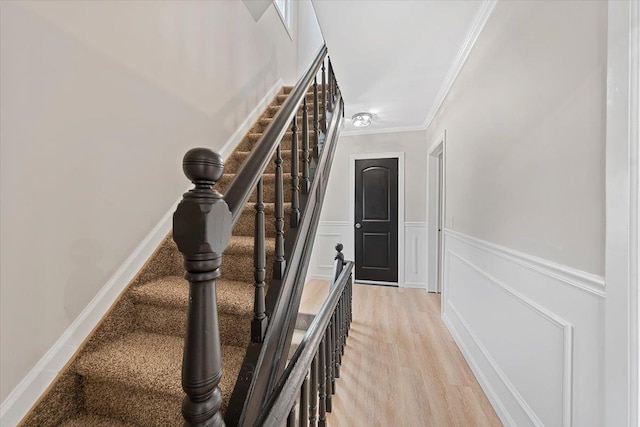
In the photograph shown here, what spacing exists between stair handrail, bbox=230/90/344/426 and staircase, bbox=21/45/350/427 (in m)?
0.08

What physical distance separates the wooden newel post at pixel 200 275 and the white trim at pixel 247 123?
1.73 meters

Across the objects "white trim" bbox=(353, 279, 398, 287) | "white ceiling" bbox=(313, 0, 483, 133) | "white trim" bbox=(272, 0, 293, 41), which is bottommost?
"white trim" bbox=(353, 279, 398, 287)

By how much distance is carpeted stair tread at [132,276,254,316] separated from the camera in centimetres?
114

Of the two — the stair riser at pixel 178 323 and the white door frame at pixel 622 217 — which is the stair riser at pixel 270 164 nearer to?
the stair riser at pixel 178 323

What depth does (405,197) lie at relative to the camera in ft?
13.7

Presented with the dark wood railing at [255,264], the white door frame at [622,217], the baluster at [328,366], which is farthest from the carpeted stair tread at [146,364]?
the white door frame at [622,217]

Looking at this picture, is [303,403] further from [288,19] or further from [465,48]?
[288,19]

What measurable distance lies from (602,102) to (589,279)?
0.60 meters

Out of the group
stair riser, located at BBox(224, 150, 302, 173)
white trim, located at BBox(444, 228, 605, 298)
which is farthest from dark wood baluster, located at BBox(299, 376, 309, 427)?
stair riser, located at BBox(224, 150, 302, 173)

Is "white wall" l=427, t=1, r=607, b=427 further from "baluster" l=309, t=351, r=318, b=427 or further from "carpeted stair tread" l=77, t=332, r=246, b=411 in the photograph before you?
"carpeted stair tread" l=77, t=332, r=246, b=411

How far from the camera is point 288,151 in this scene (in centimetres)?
222

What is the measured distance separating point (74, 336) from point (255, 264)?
2.83 ft

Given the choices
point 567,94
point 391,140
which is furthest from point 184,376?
point 391,140

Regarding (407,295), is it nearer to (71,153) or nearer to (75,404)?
(75,404)
